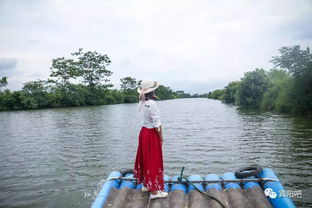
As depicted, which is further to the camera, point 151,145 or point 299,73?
point 299,73

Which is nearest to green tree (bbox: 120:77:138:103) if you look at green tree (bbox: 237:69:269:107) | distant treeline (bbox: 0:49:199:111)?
distant treeline (bbox: 0:49:199:111)

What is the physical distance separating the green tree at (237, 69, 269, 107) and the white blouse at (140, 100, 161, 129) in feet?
131

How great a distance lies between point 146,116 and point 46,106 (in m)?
59.5

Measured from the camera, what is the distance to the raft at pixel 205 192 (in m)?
4.41

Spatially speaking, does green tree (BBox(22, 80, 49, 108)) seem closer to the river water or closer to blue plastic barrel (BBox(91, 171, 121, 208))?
the river water

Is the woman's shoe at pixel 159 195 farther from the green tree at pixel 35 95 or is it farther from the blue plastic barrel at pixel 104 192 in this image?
the green tree at pixel 35 95

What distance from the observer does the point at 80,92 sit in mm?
64000

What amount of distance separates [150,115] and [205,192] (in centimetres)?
200

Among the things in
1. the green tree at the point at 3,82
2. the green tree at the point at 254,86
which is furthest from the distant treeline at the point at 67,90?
the green tree at the point at 254,86

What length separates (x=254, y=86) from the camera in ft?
136

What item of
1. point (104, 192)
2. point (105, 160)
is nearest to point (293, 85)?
point (105, 160)

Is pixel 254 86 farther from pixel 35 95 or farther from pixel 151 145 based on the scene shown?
pixel 35 95

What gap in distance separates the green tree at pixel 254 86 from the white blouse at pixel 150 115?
39919 mm

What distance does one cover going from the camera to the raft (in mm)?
4410
